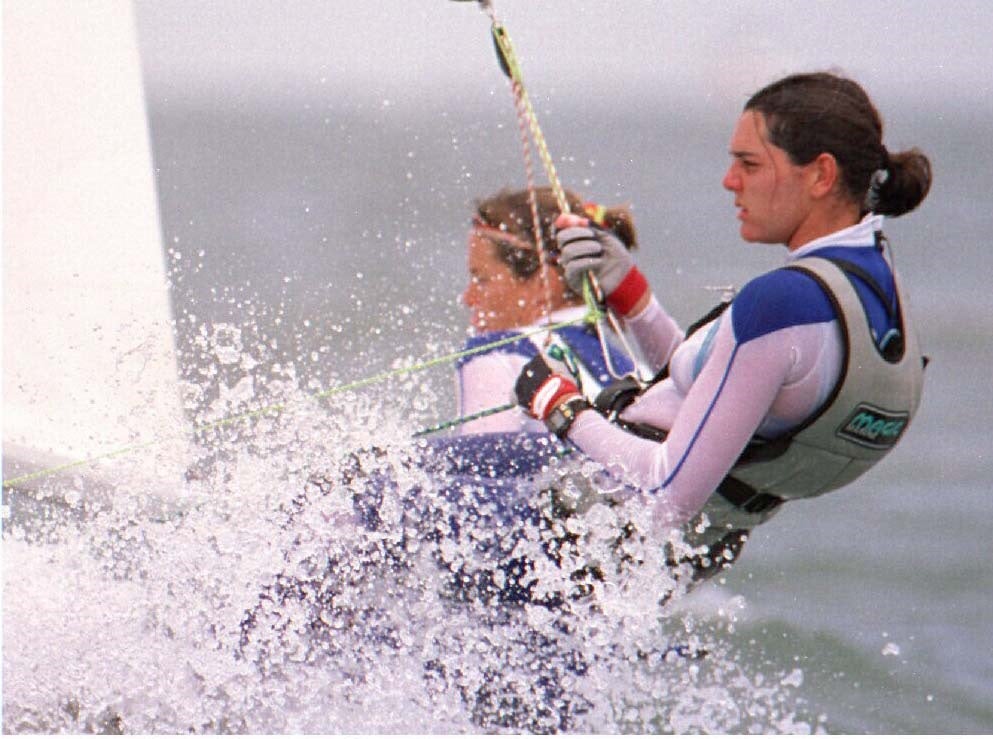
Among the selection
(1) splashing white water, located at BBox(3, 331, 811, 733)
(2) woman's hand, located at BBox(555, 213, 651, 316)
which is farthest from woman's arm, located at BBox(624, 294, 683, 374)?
(1) splashing white water, located at BBox(3, 331, 811, 733)

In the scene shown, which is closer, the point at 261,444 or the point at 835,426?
the point at 835,426

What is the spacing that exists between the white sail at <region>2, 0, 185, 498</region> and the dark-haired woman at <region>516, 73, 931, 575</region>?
3.98 feet

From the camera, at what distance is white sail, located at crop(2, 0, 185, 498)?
2785 mm

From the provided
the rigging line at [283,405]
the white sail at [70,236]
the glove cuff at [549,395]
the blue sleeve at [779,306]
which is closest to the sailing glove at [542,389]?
the glove cuff at [549,395]

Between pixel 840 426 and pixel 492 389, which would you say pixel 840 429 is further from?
pixel 492 389

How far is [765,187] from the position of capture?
172 cm

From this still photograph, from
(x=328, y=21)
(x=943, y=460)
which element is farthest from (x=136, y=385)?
(x=328, y=21)

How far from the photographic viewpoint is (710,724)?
6.84 feet

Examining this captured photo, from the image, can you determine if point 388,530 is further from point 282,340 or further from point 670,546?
point 282,340

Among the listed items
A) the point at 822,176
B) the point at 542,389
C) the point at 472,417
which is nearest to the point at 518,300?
the point at 472,417

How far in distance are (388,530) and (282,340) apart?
3.43 metres

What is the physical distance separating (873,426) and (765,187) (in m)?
0.29

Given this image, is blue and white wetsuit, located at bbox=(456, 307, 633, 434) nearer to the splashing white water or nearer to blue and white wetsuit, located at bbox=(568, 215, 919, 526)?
the splashing white water

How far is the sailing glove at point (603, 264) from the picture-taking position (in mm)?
2027
